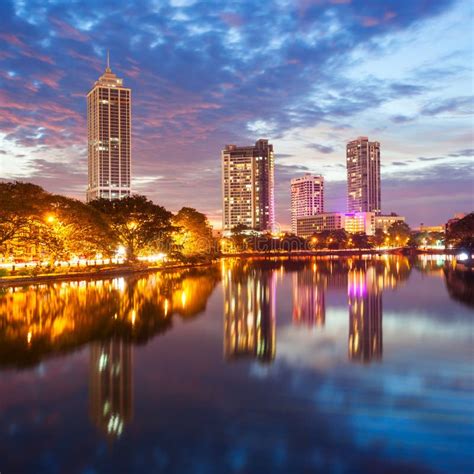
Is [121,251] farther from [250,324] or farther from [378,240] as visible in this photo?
[378,240]

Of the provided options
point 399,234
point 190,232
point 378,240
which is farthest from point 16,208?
point 399,234

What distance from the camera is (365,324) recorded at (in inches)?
751

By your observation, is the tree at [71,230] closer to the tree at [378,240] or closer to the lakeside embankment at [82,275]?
the lakeside embankment at [82,275]

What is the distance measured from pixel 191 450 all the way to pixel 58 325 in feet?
40.0

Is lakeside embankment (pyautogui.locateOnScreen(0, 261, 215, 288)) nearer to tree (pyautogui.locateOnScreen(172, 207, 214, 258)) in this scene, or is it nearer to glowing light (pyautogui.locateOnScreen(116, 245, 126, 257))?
glowing light (pyautogui.locateOnScreen(116, 245, 126, 257))

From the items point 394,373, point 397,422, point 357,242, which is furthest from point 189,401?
point 357,242

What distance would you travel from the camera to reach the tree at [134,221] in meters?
55.2

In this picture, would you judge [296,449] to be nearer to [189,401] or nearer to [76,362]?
[189,401]

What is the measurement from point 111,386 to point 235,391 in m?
3.00

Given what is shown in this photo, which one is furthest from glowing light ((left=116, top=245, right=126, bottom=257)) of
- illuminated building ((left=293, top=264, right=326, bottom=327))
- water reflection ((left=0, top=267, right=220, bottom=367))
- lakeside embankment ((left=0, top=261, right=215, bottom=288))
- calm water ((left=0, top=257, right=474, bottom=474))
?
calm water ((left=0, top=257, right=474, bottom=474))

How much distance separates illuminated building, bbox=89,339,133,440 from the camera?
886cm

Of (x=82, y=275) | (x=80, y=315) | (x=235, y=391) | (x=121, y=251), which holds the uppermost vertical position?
(x=121, y=251)

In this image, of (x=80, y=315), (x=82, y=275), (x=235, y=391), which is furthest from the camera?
(x=82, y=275)

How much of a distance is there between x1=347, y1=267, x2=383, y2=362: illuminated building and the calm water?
4.7 inches
